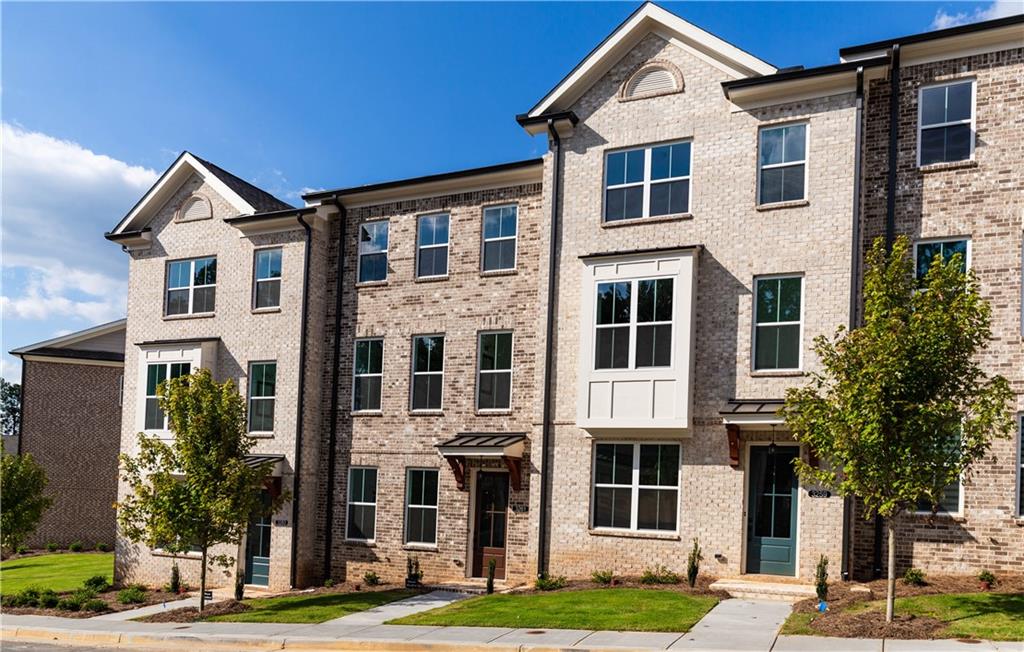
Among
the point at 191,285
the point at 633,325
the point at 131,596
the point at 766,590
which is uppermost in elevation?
the point at 191,285

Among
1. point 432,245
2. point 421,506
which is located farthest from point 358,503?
point 432,245

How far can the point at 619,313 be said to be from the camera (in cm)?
1939

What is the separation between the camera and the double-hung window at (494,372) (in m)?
22.0

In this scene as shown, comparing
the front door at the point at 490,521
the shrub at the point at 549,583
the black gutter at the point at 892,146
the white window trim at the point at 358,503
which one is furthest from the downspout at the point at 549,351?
the black gutter at the point at 892,146

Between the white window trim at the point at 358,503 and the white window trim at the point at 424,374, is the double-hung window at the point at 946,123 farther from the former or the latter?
the white window trim at the point at 358,503

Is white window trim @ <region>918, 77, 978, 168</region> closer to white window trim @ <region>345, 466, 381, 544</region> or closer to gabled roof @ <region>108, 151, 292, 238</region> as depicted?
white window trim @ <region>345, 466, 381, 544</region>

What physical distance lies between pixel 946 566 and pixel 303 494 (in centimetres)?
1455

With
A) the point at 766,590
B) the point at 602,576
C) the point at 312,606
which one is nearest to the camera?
the point at 766,590

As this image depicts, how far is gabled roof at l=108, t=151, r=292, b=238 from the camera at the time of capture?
25.8 metres

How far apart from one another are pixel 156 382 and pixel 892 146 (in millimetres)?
19482

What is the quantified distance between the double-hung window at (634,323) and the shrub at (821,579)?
4.62 m

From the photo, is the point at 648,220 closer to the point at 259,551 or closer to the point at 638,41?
the point at 638,41

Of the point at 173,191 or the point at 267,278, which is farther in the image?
the point at 173,191

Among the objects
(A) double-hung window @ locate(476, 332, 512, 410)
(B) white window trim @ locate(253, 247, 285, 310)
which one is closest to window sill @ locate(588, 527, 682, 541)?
(A) double-hung window @ locate(476, 332, 512, 410)
